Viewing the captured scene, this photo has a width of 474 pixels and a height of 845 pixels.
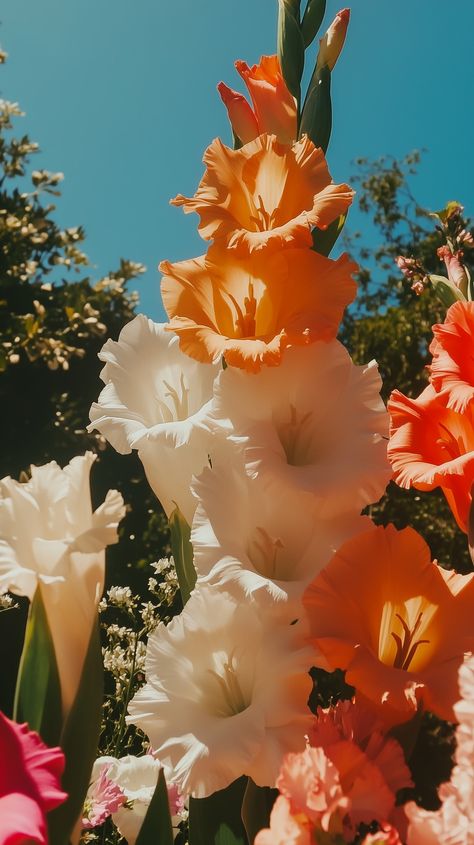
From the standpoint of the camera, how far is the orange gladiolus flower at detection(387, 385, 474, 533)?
0.74 meters

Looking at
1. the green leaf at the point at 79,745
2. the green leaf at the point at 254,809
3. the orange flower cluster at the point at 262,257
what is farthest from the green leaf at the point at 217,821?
the orange flower cluster at the point at 262,257

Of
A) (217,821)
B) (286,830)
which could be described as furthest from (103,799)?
(286,830)

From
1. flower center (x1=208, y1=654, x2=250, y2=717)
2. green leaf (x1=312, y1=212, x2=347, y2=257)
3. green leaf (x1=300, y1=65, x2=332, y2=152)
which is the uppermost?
green leaf (x1=300, y1=65, x2=332, y2=152)

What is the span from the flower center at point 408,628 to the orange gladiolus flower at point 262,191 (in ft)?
1.15

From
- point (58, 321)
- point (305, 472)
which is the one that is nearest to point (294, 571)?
point (305, 472)

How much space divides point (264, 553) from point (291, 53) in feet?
1.92

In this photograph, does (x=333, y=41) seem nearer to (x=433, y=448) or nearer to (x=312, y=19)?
(x=312, y=19)

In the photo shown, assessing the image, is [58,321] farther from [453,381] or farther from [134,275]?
[453,381]

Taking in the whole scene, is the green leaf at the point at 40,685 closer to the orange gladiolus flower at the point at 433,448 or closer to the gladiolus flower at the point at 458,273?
the orange gladiolus flower at the point at 433,448

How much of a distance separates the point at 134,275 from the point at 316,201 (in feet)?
13.3

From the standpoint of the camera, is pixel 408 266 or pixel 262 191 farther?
pixel 408 266

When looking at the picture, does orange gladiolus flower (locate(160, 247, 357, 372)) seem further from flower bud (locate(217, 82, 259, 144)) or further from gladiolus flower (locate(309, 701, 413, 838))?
gladiolus flower (locate(309, 701, 413, 838))

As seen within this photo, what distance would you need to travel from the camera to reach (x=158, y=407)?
0.98 meters

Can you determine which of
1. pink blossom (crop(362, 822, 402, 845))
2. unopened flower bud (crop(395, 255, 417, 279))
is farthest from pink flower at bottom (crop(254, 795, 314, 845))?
unopened flower bud (crop(395, 255, 417, 279))
